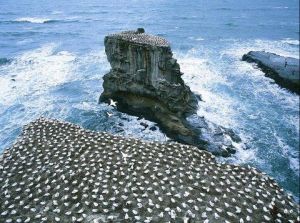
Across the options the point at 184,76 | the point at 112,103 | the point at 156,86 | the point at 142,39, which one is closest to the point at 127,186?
the point at 156,86

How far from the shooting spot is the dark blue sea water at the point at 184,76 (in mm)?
32750

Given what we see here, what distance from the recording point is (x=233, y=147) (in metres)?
29.5

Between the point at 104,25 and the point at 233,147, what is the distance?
221 feet

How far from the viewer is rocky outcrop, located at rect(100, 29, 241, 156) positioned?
2977 centimetres

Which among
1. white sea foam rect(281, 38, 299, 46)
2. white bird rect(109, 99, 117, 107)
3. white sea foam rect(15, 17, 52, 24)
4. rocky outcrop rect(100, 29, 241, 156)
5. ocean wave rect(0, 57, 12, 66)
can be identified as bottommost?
white sea foam rect(15, 17, 52, 24)

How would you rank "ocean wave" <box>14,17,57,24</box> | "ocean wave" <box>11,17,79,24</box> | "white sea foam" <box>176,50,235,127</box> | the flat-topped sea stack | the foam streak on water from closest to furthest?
the flat-topped sea stack < the foam streak on water < "white sea foam" <box>176,50,235,127</box> < "ocean wave" <box>11,17,79,24</box> < "ocean wave" <box>14,17,57,24</box>

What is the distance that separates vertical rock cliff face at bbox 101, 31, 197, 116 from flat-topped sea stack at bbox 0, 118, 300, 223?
38.3 ft

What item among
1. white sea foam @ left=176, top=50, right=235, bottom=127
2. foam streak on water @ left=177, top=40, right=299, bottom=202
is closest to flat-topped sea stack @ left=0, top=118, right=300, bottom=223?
foam streak on water @ left=177, top=40, right=299, bottom=202

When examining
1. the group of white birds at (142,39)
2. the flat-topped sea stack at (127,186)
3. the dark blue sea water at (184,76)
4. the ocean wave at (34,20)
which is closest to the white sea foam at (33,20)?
the ocean wave at (34,20)

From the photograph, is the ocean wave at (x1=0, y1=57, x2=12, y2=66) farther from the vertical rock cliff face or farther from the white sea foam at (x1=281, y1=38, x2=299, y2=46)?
the white sea foam at (x1=281, y1=38, x2=299, y2=46)

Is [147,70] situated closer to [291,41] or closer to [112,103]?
[112,103]

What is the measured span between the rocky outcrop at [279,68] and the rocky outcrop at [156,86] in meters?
18.7

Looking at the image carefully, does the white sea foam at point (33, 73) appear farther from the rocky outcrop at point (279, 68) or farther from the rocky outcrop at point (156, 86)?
the rocky outcrop at point (279, 68)

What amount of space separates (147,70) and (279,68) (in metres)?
25.9
